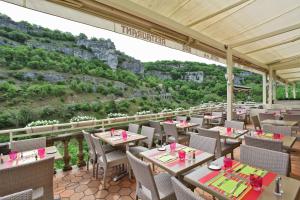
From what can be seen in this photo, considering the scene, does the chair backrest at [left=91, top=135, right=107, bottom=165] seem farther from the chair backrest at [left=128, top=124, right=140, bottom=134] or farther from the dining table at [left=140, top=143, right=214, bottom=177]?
the chair backrest at [left=128, top=124, right=140, bottom=134]

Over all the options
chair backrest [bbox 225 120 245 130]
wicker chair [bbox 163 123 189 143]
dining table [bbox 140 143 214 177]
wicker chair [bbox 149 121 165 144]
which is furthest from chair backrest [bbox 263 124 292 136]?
wicker chair [bbox 149 121 165 144]

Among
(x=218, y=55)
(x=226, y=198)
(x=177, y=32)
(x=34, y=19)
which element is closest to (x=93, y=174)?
(x=226, y=198)

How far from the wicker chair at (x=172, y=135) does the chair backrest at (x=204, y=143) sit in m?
1.04

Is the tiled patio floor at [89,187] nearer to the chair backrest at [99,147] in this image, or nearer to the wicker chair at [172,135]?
the chair backrest at [99,147]

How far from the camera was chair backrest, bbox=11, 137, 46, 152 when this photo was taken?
2.58 m

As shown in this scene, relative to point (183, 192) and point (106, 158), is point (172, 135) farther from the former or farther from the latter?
point (183, 192)

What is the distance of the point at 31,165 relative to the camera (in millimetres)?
1550

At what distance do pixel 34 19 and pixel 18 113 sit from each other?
16.0 m

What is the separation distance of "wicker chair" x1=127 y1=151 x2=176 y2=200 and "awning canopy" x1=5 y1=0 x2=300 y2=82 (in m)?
2.41

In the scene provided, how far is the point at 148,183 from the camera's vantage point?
1592 mm

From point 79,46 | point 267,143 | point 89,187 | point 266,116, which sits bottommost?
point 89,187

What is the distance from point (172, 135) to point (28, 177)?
277 centimetres

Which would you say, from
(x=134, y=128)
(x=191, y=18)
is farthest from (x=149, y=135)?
(x=191, y=18)

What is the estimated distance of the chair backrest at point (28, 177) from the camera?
1455mm
